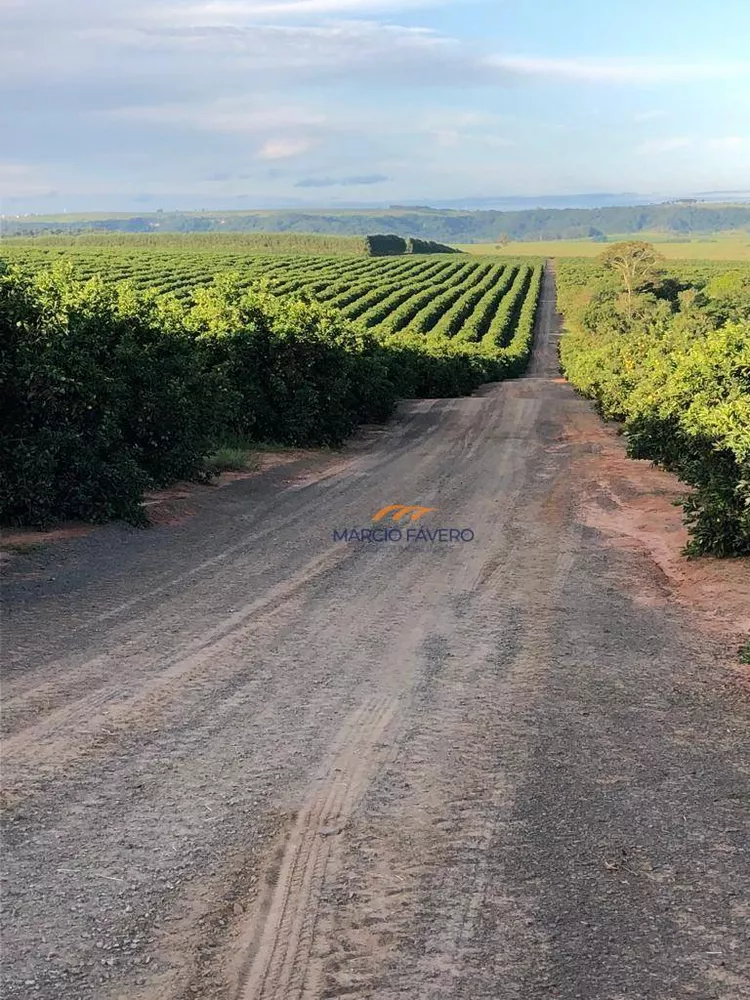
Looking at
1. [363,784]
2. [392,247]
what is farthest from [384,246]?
[363,784]

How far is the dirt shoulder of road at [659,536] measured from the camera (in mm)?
9055

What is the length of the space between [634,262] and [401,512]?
84182mm

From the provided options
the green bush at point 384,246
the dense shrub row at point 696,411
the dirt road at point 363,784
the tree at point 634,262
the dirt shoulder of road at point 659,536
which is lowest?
the dirt shoulder of road at point 659,536

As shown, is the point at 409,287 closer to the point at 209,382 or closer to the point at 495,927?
the point at 209,382

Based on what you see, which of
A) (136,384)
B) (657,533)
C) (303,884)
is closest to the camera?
(303,884)

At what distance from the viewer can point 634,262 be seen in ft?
299

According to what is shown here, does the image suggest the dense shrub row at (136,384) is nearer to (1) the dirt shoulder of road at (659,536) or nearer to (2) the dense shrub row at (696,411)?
(1) the dirt shoulder of road at (659,536)

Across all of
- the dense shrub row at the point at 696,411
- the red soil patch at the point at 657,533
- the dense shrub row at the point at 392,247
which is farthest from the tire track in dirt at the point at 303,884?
the dense shrub row at the point at 392,247

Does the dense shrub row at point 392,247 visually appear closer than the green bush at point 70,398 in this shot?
No

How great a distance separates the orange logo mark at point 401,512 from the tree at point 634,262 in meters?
80.5

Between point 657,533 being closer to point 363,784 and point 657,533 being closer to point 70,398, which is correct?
point 70,398

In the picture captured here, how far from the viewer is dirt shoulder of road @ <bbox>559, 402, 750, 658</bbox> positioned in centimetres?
905

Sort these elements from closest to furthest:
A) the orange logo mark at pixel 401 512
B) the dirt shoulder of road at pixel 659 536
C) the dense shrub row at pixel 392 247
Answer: the dirt shoulder of road at pixel 659 536 → the orange logo mark at pixel 401 512 → the dense shrub row at pixel 392 247

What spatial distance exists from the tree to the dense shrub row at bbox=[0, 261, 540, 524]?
73456 mm
